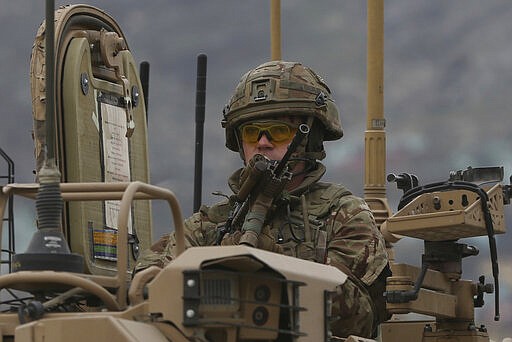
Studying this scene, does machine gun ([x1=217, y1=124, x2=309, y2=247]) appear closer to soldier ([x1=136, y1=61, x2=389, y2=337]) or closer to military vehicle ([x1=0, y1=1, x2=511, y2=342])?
soldier ([x1=136, y1=61, x2=389, y2=337])

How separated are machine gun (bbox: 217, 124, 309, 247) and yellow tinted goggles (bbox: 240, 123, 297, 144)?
0.62ft

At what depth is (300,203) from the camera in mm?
8195

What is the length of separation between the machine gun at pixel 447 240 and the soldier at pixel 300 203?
1241 millimetres

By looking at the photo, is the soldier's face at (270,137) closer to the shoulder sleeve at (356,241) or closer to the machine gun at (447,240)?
the shoulder sleeve at (356,241)

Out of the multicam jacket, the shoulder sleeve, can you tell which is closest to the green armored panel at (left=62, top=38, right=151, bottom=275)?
the multicam jacket

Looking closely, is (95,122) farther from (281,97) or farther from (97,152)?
(281,97)

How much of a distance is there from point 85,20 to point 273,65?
76.9 inches

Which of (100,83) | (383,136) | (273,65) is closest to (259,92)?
(273,65)

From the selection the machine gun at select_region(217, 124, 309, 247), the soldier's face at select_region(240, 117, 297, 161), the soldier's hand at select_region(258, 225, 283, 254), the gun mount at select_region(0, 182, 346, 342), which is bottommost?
the gun mount at select_region(0, 182, 346, 342)

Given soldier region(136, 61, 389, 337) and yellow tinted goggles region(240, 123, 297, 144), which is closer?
soldier region(136, 61, 389, 337)

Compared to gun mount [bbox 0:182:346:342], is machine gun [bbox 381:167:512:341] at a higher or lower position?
higher

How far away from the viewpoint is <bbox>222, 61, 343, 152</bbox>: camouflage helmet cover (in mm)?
8328

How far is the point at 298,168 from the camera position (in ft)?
27.4

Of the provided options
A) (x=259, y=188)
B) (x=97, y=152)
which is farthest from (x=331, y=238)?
(x=97, y=152)
